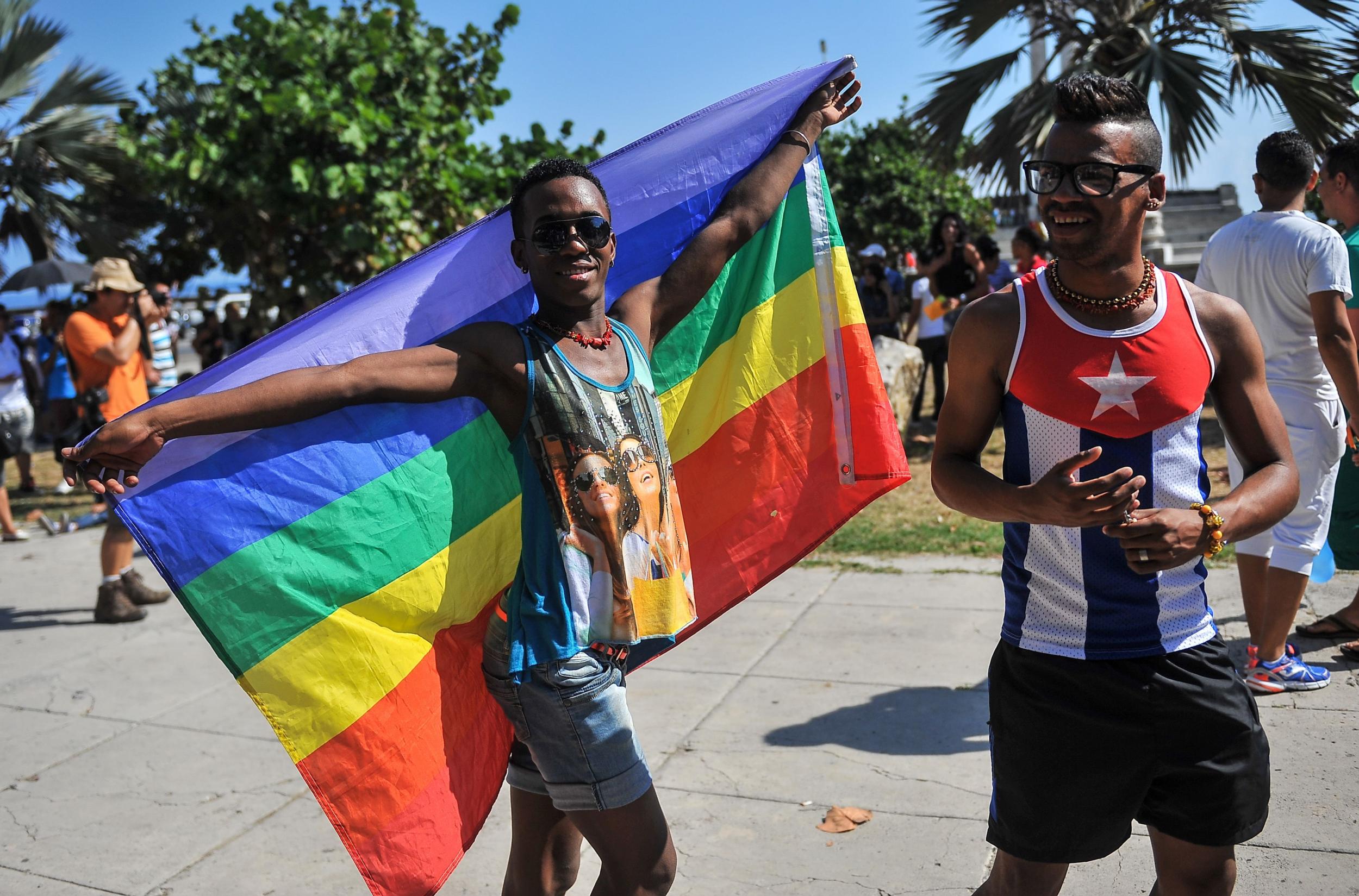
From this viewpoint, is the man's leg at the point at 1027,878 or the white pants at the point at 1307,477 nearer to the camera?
the man's leg at the point at 1027,878

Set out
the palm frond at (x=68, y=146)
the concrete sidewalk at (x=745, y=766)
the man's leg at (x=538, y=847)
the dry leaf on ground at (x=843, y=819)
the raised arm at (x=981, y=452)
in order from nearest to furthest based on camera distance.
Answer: the raised arm at (x=981, y=452) < the man's leg at (x=538, y=847) < the concrete sidewalk at (x=745, y=766) < the dry leaf on ground at (x=843, y=819) < the palm frond at (x=68, y=146)

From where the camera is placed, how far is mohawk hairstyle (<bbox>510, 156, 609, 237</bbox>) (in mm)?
2494

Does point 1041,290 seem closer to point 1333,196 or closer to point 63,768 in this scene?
point 1333,196

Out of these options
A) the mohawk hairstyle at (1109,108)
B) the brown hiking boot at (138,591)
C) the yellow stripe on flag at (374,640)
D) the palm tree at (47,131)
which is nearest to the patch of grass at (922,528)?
the yellow stripe on flag at (374,640)

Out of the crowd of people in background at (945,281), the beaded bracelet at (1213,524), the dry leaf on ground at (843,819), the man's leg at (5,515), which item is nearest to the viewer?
the beaded bracelet at (1213,524)

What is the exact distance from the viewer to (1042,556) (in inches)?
92.1

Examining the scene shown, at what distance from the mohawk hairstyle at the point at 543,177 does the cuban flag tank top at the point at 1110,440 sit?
0.99 m

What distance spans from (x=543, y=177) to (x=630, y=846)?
146cm

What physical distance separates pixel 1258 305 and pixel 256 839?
164 inches

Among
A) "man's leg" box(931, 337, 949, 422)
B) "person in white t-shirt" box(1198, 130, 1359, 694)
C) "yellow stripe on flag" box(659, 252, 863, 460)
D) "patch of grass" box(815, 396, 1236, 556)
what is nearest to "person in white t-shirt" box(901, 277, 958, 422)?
"man's leg" box(931, 337, 949, 422)

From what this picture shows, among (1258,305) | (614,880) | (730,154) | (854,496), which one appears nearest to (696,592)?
(854,496)

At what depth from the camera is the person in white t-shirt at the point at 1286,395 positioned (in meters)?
4.22

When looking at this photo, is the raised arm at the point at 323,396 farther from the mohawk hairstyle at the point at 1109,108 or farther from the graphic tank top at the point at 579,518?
the mohawk hairstyle at the point at 1109,108

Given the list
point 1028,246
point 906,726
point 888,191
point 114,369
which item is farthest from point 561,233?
point 888,191
